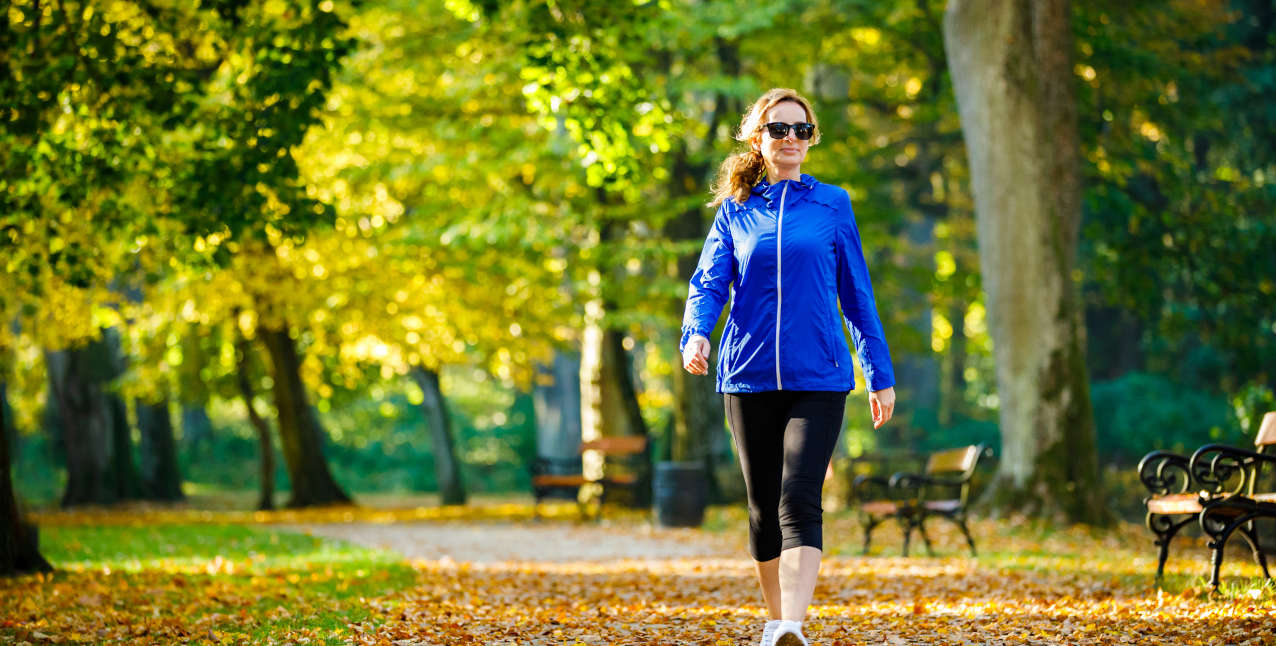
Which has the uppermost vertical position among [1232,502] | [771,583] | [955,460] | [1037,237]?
[1037,237]

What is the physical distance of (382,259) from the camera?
2030 centimetres

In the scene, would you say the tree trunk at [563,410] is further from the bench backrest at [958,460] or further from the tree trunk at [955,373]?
the bench backrest at [958,460]

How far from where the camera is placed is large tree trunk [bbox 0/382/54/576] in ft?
29.9

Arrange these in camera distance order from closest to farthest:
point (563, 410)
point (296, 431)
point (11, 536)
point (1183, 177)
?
point (11, 536), point (1183, 177), point (296, 431), point (563, 410)

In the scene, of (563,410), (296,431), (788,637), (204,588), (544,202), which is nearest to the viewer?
(788,637)

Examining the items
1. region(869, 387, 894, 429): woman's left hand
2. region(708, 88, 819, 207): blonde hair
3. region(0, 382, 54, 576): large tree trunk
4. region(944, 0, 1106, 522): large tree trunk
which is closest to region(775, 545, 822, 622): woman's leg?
region(869, 387, 894, 429): woman's left hand

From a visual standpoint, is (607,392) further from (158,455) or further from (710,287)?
(710,287)

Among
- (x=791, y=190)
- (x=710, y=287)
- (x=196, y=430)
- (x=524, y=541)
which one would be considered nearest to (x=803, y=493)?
(x=710, y=287)

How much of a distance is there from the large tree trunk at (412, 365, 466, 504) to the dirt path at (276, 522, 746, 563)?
625cm

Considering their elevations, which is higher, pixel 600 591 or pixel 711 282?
pixel 711 282

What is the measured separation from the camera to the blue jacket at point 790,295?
4.75 metres

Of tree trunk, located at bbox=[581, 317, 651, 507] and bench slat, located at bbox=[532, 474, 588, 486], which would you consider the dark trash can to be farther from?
tree trunk, located at bbox=[581, 317, 651, 507]

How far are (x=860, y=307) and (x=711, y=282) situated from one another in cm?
55

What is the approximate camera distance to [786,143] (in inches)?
195
